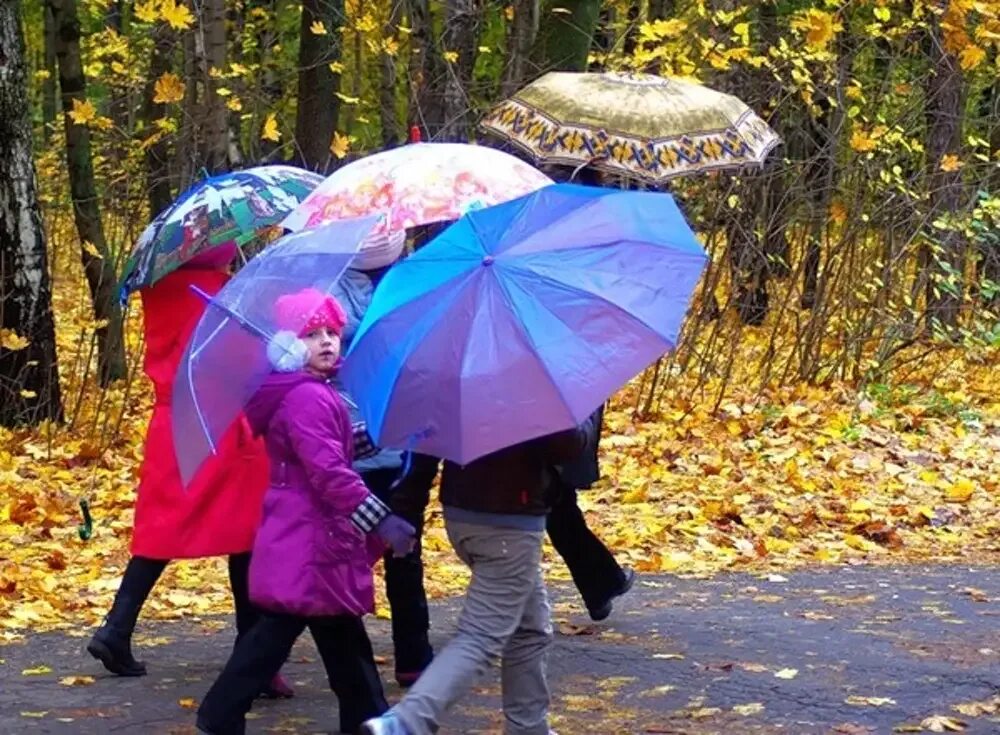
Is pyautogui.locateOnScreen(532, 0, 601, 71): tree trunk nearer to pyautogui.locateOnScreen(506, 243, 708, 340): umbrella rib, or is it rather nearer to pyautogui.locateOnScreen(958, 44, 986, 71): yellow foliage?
pyautogui.locateOnScreen(958, 44, 986, 71): yellow foliage

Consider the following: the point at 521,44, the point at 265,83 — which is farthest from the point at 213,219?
the point at 265,83

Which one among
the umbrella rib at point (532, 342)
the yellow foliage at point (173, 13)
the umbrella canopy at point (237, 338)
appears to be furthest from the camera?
the yellow foliage at point (173, 13)

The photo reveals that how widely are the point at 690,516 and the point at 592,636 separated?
2.77 meters

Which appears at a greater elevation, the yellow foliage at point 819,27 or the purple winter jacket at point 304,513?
the yellow foliage at point 819,27

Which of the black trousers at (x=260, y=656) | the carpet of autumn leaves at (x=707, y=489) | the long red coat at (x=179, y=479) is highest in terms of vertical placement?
the long red coat at (x=179, y=479)

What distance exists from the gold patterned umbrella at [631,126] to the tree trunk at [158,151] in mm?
4555

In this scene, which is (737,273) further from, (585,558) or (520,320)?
(520,320)

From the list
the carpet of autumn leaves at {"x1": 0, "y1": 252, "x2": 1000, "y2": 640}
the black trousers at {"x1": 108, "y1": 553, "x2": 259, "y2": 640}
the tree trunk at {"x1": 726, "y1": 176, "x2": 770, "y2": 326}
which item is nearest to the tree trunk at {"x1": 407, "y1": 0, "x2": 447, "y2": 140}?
the tree trunk at {"x1": 726, "y1": 176, "x2": 770, "y2": 326}

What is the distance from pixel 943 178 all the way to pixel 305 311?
9750 mm

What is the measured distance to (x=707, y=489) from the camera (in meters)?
9.77

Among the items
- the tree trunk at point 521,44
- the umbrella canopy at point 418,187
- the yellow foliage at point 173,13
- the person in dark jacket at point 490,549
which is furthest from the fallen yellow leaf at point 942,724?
the tree trunk at point 521,44

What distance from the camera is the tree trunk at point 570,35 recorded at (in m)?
12.8

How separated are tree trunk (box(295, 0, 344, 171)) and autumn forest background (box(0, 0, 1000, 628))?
3cm

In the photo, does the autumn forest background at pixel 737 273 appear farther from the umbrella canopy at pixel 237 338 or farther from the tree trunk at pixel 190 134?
the umbrella canopy at pixel 237 338
